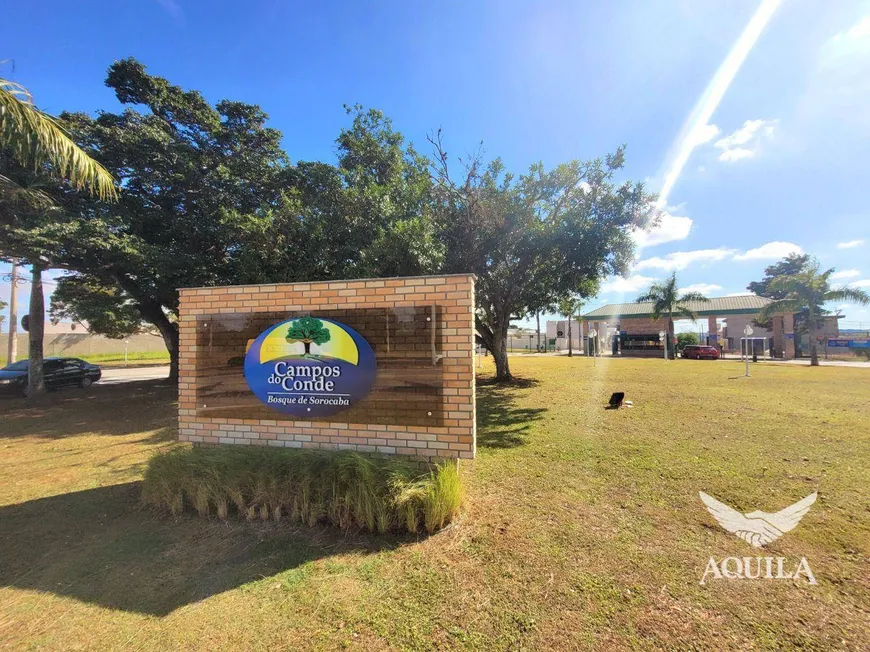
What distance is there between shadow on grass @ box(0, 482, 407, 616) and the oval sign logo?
4.07 feet

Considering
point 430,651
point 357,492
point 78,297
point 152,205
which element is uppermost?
point 152,205

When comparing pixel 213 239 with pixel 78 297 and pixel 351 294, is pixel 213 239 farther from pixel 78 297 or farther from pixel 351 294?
pixel 78 297

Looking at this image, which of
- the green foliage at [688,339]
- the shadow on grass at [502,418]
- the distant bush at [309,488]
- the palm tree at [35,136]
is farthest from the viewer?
the green foliage at [688,339]

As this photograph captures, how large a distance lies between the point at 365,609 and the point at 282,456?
1888mm

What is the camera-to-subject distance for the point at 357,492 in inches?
140

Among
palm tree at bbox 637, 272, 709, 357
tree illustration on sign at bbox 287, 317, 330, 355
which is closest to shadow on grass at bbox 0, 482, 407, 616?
tree illustration on sign at bbox 287, 317, 330, 355

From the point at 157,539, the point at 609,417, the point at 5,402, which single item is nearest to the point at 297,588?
the point at 157,539

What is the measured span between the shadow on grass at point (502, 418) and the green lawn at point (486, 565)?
97 cm

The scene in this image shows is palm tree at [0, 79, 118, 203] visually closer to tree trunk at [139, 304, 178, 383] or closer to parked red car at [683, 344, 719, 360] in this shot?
tree trunk at [139, 304, 178, 383]

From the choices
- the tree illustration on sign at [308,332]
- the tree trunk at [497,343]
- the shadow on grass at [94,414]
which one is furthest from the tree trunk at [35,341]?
the tree trunk at [497,343]

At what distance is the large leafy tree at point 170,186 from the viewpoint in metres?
10.4

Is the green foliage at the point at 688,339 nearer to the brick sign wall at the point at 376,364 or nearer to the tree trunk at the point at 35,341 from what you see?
the brick sign wall at the point at 376,364

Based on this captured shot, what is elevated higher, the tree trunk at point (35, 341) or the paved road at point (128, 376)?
the tree trunk at point (35, 341)

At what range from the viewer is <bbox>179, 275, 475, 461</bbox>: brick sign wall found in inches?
154
